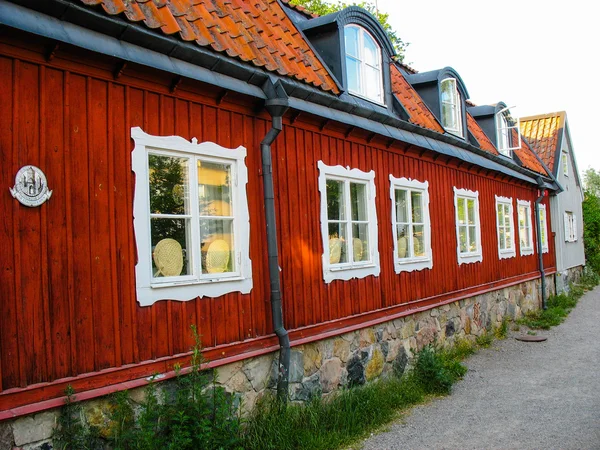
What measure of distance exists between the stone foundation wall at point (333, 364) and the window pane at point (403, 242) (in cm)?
100

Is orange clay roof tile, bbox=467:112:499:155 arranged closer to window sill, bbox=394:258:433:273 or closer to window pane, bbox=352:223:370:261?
window sill, bbox=394:258:433:273

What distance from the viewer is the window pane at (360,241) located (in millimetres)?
7875

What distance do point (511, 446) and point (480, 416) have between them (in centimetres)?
113

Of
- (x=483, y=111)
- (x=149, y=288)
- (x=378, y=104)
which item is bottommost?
(x=149, y=288)

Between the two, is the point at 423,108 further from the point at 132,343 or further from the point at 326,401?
the point at 132,343

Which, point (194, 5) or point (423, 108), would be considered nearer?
point (194, 5)

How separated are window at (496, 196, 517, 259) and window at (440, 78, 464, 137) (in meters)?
2.93

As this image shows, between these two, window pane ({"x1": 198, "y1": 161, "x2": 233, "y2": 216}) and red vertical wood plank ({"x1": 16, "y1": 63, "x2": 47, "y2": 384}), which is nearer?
red vertical wood plank ({"x1": 16, "y1": 63, "x2": 47, "y2": 384})

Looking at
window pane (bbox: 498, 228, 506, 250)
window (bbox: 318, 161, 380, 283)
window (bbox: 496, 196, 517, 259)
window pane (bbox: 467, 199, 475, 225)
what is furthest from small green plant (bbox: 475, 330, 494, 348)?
window (bbox: 318, 161, 380, 283)

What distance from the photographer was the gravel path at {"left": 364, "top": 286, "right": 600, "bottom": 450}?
19.5 feet

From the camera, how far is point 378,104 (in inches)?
349

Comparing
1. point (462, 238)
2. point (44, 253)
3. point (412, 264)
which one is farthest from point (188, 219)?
point (462, 238)

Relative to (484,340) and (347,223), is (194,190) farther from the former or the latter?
(484,340)

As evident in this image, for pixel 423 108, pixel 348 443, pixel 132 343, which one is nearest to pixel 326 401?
pixel 348 443
